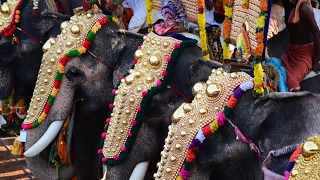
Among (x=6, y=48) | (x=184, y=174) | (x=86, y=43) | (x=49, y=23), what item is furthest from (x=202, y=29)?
(x=6, y=48)

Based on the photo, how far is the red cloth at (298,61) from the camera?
2.73 metres

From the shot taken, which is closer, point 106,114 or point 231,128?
point 231,128

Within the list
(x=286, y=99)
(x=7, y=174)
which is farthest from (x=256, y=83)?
(x=7, y=174)

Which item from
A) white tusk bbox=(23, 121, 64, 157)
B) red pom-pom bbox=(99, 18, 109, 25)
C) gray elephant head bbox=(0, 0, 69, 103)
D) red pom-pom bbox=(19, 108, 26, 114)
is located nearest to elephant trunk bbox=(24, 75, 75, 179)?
white tusk bbox=(23, 121, 64, 157)

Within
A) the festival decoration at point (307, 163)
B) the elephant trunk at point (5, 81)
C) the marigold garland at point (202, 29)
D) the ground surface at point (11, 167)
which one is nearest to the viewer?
the festival decoration at point (307, 163)

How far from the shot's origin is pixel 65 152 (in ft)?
9.78

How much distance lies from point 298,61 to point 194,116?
3.17 ft

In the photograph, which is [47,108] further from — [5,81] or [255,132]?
[255,132]

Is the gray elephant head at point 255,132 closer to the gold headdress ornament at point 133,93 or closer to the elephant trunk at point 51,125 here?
the gold headdress ornament at point 133,93

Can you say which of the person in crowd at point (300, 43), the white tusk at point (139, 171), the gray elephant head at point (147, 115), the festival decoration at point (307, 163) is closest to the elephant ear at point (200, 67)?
the gray elephant head at point (147, 115)

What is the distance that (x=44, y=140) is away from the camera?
9.07 ft

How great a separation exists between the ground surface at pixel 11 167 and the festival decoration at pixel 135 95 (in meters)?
2.17

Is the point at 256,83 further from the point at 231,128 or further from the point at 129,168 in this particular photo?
the point at 129,168

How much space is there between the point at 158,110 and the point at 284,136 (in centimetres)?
74
